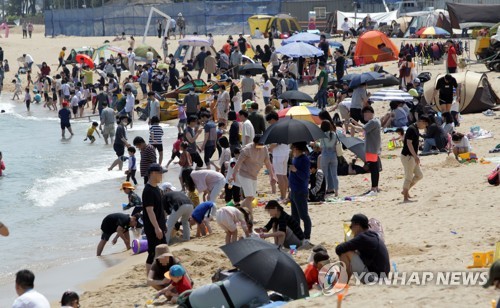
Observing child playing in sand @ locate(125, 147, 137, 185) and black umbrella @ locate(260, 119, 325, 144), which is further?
child playing in sand @ locate(125, 147, 137, 185)

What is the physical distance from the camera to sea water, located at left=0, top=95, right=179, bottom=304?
583 inches

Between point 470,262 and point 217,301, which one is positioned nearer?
point 217,301

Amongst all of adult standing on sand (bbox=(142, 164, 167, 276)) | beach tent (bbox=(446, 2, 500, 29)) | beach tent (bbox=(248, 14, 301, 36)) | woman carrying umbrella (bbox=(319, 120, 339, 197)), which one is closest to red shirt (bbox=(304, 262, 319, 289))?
adult standing on sand (bbox=(142, 164, 167, 276))

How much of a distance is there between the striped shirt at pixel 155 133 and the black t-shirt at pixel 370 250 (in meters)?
10.6

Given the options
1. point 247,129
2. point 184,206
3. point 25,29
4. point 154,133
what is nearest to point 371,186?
point 247,129

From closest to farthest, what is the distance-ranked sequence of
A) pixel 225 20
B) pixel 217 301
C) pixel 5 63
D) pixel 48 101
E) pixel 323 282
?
pixel 217 301 < pixel 323 282 < pixel 48 101 < pixel 5 63 < pixel 225 20

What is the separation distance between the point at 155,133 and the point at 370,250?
1088 cm

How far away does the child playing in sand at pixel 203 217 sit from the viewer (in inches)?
516

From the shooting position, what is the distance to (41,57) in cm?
5481

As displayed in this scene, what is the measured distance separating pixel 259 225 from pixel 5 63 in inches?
1585

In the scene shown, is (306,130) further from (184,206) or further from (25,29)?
(25,29)

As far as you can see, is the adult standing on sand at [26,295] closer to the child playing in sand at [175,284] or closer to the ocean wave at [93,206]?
the child playing in sand at [175,284]

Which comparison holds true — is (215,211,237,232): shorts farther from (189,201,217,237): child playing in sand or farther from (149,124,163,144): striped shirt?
(149,124,163,144): striped shirt

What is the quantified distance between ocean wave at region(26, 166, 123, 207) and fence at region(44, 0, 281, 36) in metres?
32.7
